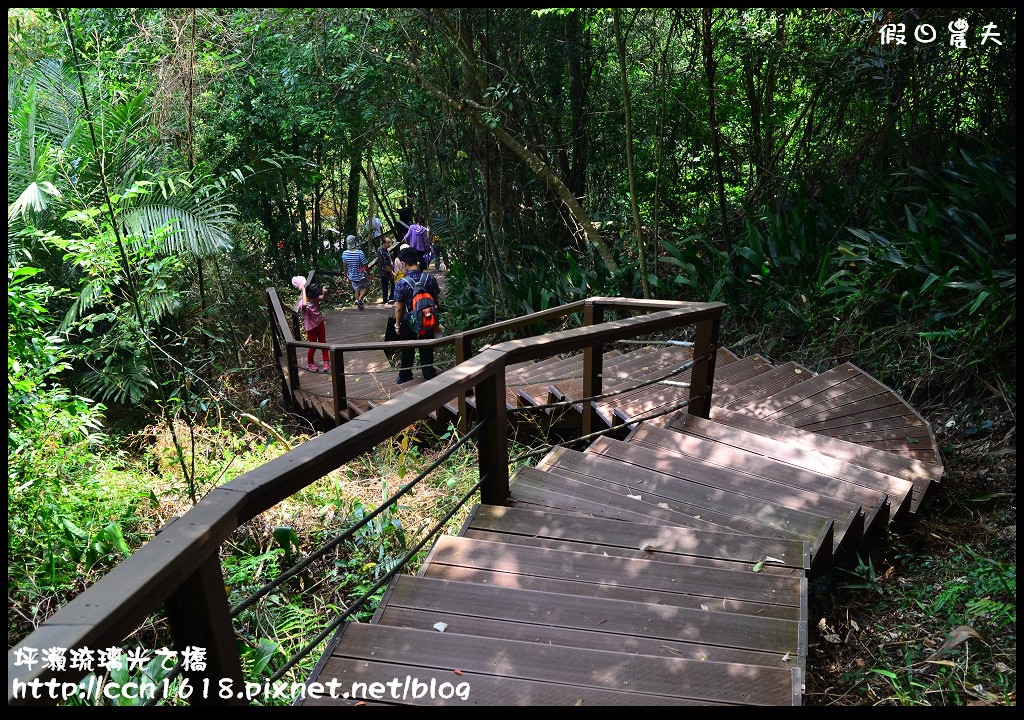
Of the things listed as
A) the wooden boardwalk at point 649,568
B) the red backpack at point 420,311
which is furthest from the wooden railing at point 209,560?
the red backpack at point 420,311

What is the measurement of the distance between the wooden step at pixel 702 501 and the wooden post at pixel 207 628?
2.16 meters

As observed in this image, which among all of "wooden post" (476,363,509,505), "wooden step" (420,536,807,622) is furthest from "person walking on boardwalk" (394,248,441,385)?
"wooden step" (420,536,807,622)

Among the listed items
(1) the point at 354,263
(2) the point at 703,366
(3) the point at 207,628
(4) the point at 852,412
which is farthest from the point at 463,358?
(1) the point at 354,263

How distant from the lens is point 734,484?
3764mm

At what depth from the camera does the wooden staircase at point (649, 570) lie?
2119mm

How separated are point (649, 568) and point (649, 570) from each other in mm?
13

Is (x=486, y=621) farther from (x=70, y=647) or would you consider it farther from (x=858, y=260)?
(x=858, y=260)

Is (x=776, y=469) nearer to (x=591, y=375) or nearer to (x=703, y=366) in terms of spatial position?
(x=703, y=366)

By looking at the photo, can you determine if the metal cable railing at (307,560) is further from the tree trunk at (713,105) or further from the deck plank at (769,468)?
the tree trunk at (713,105)

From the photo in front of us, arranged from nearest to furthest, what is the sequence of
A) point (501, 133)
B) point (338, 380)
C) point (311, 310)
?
point (338, 380)
point (501, 133)
point (311, 310)

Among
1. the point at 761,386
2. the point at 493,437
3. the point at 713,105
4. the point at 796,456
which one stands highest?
the point at 713,105

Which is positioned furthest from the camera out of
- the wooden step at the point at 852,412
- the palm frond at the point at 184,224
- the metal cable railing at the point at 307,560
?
the palm frond at the point at 184,224

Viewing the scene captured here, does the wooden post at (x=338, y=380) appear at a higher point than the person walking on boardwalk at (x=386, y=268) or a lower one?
higher

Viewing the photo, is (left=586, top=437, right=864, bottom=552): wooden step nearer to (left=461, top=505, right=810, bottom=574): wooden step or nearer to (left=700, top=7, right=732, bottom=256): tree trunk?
(left=461, top=505, right=810, bottom=574): wooden step
